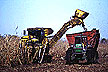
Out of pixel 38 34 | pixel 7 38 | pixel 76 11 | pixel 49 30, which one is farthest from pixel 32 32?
pixel 76 11

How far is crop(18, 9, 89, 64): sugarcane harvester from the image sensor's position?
10702 millimetres

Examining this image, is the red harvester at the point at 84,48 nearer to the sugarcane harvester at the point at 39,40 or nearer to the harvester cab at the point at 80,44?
the harvester cab at the point at 80,44

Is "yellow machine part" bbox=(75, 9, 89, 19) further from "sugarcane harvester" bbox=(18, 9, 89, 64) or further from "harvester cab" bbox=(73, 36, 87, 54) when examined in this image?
"harvester cab" bbox=(73, 36, 87, 54)

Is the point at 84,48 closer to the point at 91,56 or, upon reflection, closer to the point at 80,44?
the point at 80,44

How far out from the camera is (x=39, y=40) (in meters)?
11.8

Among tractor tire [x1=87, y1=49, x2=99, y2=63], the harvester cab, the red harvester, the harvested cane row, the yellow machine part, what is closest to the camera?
the harvested cane row

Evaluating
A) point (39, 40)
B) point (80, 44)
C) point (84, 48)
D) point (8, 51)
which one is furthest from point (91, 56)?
point (8, 51)

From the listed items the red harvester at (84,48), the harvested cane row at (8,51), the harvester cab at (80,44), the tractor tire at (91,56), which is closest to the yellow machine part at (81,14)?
the red harvester at (84,48)

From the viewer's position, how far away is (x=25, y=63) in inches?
430

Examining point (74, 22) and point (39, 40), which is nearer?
point (74, 22)

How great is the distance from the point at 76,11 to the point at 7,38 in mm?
4566

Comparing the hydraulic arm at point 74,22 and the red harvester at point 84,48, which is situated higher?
the hydraulic arm at point 74,22

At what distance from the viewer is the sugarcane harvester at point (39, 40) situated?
1070 cm

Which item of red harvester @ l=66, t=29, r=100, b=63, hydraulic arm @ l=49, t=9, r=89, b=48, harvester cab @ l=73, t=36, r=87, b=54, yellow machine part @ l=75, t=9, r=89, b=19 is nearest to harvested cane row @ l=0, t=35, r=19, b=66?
hydraulic arm @ l=49, t=9, r=89, b=48
